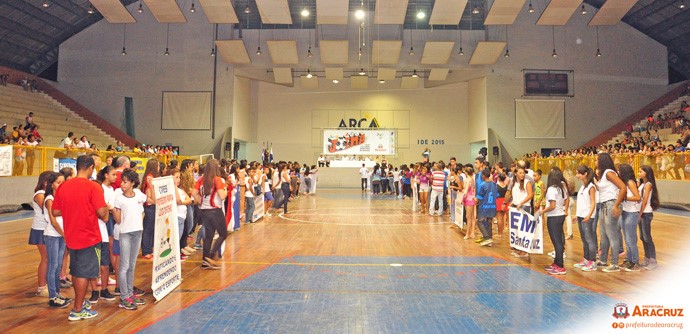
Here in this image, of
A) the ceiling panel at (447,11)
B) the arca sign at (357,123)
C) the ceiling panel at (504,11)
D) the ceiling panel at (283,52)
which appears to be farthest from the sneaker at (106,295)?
the arca sign at (357,123)

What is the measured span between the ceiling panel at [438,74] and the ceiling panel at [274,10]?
29.1 feet

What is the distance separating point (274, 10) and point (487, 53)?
1120 centimetres

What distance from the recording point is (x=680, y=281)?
4910 millimetres

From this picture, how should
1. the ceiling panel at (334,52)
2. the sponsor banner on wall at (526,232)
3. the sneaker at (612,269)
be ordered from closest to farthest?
1. the sneaker at (612,269)
2. the sponsor banner on wall at (526,232)
3. the ceiling panel at (334,52)

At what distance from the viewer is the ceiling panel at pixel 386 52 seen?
2141 centimetres

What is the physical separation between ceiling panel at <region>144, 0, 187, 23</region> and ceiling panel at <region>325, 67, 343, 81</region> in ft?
26.3

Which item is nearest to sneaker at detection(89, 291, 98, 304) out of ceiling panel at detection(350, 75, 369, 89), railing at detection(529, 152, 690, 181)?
railing at detection(529, 152, 690, 181)

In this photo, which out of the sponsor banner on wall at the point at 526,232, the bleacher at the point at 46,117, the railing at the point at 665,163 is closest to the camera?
the sponsor banner on wall at the point at 526,232

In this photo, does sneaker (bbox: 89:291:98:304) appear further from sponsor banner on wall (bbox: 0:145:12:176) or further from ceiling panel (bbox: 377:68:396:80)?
ceiling panel (bbox: 377:68:396:80)

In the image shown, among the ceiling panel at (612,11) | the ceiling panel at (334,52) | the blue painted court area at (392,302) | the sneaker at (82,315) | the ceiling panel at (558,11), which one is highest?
the ceiling panel at (612,11)

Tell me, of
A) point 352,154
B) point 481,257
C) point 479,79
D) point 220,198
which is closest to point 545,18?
point 479,79

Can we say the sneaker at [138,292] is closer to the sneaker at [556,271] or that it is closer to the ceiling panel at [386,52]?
the sneaker at [556,271]

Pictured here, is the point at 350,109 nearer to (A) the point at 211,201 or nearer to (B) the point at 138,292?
(A) the point at 211,201

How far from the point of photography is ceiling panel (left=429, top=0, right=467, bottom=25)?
59.9 ft
